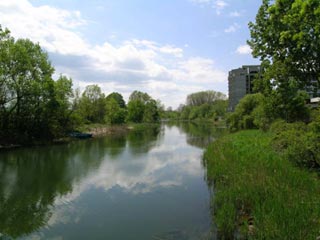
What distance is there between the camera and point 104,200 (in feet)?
37.1

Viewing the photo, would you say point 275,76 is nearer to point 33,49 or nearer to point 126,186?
point 126,186

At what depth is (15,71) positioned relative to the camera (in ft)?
96.4

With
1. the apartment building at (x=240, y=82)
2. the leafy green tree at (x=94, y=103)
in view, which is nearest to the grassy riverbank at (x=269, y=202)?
the leafy green tree at (x=94, y=103)

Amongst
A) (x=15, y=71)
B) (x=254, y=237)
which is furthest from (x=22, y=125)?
(x=254, y=237)

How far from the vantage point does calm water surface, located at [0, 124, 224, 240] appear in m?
8.20

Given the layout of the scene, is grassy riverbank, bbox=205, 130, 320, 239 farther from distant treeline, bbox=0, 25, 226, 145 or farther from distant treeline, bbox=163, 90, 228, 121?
distant treeline, bbox=163, 90, 228, 121

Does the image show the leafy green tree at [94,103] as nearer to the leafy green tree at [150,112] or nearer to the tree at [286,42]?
the leafy green tree at [150,112]

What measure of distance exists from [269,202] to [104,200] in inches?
261

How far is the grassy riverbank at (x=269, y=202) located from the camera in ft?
19.7

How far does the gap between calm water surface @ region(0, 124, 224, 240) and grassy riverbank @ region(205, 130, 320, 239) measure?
2.89ft

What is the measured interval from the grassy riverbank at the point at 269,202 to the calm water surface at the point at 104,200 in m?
0.88

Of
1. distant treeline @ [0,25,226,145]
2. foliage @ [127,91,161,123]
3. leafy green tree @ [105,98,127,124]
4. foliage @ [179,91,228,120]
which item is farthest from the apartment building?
distant treeline @ [0,25,226,145]

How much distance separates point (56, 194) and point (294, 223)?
9.73m

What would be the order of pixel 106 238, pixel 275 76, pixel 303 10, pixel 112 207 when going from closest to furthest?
pixel 303 10
pixel 106 238
pixel 112 207
pixel 275 76
